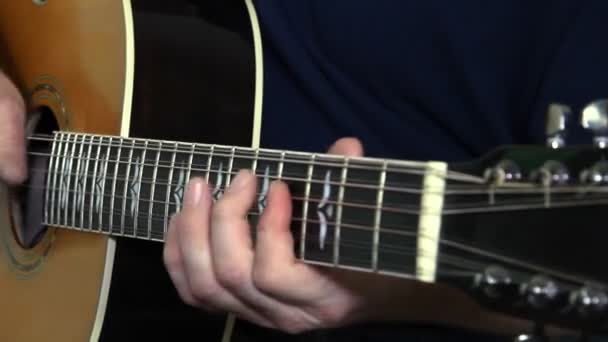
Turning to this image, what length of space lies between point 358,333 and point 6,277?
1.66ft

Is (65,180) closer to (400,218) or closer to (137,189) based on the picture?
(137,189)

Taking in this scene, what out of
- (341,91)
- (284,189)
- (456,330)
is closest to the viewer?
(284,189)

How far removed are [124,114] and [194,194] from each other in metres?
0.23

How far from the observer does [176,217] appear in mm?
780

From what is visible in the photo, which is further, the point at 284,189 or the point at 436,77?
A: the point at 436,77

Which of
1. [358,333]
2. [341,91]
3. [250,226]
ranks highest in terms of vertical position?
[341,91]

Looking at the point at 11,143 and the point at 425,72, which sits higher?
the point at 425,72

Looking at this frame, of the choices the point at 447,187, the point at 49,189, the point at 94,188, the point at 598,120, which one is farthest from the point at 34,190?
the point at 598,120

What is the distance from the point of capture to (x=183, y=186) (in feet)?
2.70

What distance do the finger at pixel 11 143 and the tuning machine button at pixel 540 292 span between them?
73 cm

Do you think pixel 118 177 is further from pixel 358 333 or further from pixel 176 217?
pixel 358 333

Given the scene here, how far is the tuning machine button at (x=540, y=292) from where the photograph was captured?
1.77 feet

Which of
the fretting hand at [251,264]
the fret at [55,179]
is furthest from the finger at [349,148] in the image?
the fret at [55,179]

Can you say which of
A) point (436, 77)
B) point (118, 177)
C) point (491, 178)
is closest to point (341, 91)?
point (436, 77)
